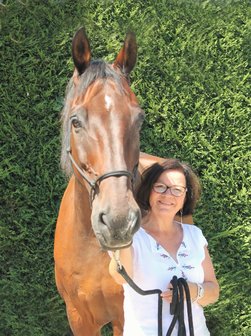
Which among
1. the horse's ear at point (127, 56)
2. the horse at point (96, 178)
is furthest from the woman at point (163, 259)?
the horse's ear at point (127, 56)

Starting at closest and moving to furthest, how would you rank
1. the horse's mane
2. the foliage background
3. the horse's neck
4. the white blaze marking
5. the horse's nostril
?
the horse's nostril
the white blaze marking
the horse's mane
the horse's neck
the foliage background

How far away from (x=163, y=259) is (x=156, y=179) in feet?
1.08

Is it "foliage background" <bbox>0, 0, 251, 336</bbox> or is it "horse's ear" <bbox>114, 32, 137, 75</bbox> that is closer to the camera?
"horse's ear" <bbox>114, 32, 137, 75</bbox>

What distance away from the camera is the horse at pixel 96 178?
5.91 ft

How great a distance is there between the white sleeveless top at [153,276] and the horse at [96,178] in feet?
0.44

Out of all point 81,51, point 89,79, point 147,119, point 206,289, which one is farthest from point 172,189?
point 147,119

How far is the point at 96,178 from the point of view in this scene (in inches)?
75.9

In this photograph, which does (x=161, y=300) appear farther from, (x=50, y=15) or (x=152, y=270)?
(x=50, y=15)

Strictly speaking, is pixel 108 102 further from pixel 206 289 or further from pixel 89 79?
pixel 206 289

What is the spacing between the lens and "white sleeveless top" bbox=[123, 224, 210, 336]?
73.2 inches

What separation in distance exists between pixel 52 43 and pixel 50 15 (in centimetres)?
22

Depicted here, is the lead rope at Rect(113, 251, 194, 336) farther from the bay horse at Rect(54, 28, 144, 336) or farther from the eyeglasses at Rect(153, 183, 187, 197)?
the eyeglasses at Rect(153, 183, 187, 197)

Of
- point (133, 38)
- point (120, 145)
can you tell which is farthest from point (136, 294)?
point (133, 38)

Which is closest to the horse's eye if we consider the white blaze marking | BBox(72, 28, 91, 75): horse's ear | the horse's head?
the horse's head
